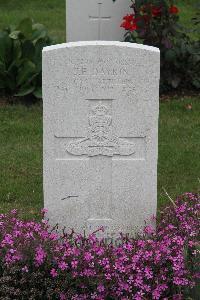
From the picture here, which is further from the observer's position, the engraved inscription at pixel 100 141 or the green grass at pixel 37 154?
the green grass at pixel 37 154

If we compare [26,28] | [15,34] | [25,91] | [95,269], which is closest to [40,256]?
[95,269]

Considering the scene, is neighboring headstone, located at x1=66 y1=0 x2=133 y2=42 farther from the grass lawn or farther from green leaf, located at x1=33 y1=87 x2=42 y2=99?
the grass lawn

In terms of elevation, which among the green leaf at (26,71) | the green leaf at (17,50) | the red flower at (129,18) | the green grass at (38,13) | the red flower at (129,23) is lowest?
the green grass at (38,13)

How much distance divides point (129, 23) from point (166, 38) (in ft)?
1.53

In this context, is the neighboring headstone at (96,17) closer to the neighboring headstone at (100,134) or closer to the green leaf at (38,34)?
the green leaf at (38,34)

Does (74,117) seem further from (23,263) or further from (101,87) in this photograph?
(23,263)

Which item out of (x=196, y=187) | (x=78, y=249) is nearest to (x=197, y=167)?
(x=196, y=187)

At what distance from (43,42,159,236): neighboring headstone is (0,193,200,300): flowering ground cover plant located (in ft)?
1.34

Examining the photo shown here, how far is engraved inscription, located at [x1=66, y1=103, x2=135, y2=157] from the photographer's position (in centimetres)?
518

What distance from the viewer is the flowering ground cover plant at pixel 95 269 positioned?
4.74 meters

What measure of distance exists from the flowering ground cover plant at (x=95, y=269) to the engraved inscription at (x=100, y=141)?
59cm

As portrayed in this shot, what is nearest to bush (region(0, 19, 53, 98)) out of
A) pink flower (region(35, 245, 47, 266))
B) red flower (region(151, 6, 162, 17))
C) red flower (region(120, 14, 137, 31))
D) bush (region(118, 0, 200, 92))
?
red flower (region(120, 14, 137, 31))

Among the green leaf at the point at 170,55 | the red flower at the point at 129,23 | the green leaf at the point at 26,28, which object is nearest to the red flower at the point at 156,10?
the red flower at the point at 129,23

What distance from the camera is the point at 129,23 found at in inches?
371
